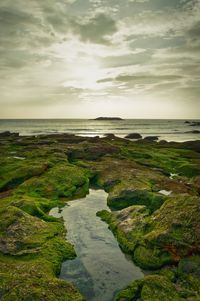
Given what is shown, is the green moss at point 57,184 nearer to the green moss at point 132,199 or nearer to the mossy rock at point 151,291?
the green moss at point 132,199

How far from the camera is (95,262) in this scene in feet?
56.5

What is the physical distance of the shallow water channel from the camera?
14.9m

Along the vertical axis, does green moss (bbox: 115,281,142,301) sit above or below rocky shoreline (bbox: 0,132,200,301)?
below

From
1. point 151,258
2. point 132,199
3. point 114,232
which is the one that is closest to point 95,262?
point 151,258

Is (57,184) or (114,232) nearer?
(114,232)

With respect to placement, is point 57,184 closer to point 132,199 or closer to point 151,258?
point 132,199

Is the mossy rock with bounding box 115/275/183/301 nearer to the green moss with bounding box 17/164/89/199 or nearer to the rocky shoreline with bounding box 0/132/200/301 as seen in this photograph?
the rocky shoreline with bounding box 0/132/200/301

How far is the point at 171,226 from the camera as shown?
17.6m

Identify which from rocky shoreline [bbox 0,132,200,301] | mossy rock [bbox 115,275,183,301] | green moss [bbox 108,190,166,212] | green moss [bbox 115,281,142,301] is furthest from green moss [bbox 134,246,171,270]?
green moss [bbox 108,190,166,212]

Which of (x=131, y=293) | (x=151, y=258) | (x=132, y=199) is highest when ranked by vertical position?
(x=132, y=199)

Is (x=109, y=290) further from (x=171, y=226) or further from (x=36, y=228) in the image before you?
(x=36, y=228)

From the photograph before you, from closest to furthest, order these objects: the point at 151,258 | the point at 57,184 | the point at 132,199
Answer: the point at 151,258 → the point at 132,199 → the point at 57,184

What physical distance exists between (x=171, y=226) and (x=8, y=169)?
2542 centimetres

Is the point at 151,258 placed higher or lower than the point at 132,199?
lower
